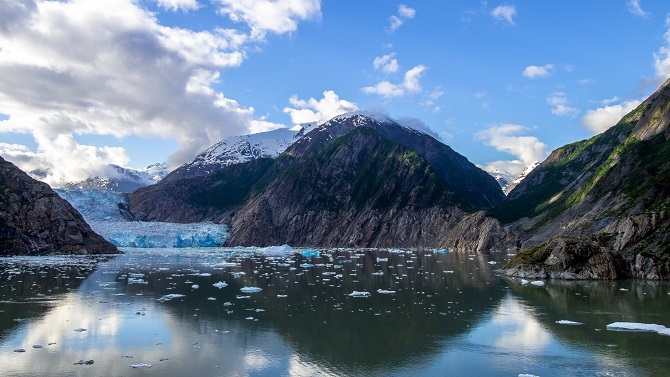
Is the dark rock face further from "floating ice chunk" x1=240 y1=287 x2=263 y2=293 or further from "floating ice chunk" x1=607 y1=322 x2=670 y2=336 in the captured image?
"floating ice chunk" x1=607 y1=322 x2=670 y2=336

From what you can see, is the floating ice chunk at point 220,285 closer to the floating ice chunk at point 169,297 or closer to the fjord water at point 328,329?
the fjord water at point 328,329

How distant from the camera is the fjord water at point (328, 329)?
18844mm

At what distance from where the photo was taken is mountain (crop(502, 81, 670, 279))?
47.5m

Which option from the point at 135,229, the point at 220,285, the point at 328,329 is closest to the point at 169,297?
the point at 220,285

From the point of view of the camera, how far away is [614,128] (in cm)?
18812

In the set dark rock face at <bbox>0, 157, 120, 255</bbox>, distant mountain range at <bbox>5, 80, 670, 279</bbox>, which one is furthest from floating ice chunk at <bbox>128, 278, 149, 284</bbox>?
dark rock face at <bbox>0, 157, 120, 255</bbox>

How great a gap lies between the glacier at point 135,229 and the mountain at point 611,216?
99.3m

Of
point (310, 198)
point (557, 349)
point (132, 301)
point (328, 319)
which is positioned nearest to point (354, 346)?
point (328, 319)

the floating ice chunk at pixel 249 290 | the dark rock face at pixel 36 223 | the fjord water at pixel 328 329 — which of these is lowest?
the fjord water at pixel 328 329

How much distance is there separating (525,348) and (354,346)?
7536 millimetres

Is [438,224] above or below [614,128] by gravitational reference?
below

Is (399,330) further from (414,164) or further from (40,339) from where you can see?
(414,164)

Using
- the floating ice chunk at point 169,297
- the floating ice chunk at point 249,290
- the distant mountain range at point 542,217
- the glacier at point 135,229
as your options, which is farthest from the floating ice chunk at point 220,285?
the glacier at point 135,229

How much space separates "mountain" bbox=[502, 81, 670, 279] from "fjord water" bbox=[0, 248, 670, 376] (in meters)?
4.60
